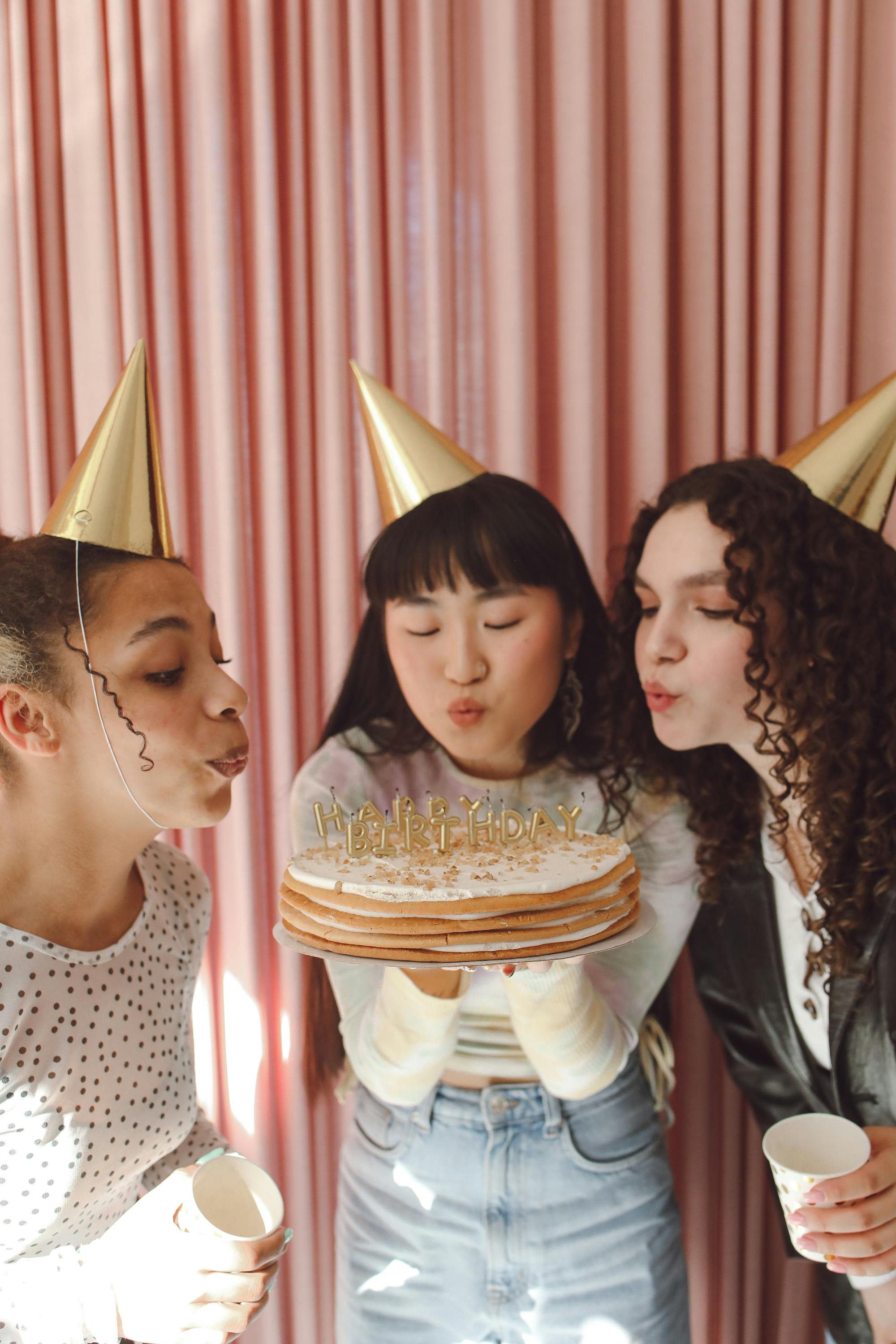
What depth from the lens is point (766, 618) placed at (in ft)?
4.08

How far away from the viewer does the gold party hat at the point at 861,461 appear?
1317mm

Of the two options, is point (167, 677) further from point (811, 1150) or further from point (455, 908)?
point (811, 1150)

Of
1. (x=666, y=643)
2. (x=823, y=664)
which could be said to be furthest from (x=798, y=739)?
(x=666, y=643)

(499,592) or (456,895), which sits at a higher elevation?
(499,592)

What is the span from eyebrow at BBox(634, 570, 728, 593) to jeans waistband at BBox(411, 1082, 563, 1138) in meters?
0.74

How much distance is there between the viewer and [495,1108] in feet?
4.57

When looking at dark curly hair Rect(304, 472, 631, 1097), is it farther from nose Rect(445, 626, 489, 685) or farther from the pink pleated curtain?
the pink pleated curtain

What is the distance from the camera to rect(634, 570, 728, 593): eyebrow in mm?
1243

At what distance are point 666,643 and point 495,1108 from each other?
701 millimetres

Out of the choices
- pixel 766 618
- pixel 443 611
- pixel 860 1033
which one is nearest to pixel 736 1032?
pixel 860 1033

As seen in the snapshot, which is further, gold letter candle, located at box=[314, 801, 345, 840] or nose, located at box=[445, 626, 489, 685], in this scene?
nose, located at box=[445, 626, 489, 685]

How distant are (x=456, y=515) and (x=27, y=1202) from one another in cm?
96

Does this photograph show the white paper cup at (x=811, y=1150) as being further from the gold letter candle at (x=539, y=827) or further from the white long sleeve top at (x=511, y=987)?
the gold letter candle at (x=539, y=827)

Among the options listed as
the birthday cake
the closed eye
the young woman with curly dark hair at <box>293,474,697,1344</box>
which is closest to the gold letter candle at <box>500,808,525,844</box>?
the birthday cake
